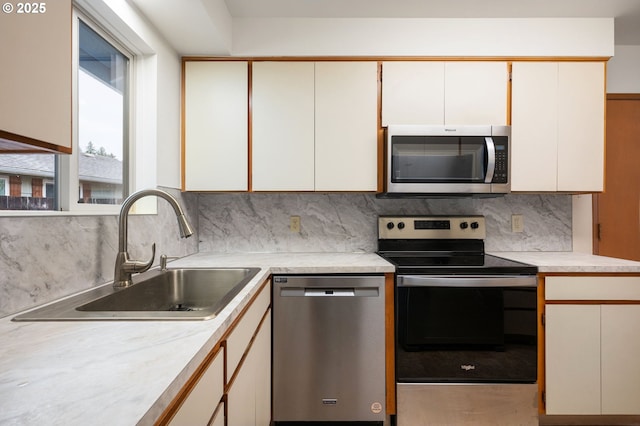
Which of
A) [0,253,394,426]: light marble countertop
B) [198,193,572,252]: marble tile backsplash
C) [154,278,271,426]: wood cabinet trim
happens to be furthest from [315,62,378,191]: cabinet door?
[0,253,394,426]: light marble countertop

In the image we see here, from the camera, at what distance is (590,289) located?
73.1 inches

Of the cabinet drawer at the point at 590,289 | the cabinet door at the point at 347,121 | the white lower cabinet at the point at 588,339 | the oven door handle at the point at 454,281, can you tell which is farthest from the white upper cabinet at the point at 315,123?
the white lower cabinet at the point at 588,339

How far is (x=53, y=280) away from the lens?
3.77 feet

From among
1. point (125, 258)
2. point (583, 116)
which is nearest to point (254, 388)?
point (125, 258)

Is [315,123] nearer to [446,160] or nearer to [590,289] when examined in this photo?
[446,160]

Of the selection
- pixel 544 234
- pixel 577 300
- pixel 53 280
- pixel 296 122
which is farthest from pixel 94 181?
pixel 544 234

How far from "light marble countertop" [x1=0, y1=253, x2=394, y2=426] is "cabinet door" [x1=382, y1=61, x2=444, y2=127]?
62.1 inches

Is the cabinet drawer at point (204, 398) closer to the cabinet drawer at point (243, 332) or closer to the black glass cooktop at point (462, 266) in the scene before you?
the cabinet drawer at point (243, 332)

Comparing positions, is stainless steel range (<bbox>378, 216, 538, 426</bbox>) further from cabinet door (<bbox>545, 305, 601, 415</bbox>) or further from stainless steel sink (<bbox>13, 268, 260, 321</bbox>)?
stainless steel sink (<bbox>13, 268, 260, 321</bbox>)

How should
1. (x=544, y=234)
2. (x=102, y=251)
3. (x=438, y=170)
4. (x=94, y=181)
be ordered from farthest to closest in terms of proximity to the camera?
(x=544, y=234), (x=438, y=170), (x=94, y=181), (x=102, y=251)

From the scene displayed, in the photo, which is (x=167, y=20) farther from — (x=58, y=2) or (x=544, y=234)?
(x=544, y=234)

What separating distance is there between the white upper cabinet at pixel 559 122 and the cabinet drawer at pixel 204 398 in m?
1.96

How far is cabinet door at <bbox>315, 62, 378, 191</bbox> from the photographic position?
7.03 feet

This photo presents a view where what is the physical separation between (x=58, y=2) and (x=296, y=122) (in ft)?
4.83
